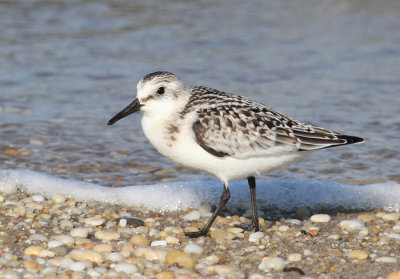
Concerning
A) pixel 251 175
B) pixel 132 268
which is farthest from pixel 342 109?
pixel 132 268

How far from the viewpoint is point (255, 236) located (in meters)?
6.02

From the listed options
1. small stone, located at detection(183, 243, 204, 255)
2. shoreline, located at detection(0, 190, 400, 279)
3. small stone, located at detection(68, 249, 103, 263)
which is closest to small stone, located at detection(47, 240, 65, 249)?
shoreline, located at detection(0, 190, 400, 279)

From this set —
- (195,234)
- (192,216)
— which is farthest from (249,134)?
(192,216)

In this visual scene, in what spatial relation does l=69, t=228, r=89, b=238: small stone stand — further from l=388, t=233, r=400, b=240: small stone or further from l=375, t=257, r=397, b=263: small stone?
l=388, t=233, r=400, b=240: small stone

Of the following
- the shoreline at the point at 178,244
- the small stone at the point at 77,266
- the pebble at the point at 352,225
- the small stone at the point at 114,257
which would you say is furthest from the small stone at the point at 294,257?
the small stone at the point at 77,266

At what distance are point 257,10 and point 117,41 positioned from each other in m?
3.69

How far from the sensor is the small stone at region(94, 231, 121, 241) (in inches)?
229

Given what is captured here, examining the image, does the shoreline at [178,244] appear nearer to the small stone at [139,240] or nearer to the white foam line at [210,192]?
the small stone at [139,240]

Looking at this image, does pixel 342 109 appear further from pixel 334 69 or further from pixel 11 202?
pixel 11 202

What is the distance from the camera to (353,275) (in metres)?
5.19

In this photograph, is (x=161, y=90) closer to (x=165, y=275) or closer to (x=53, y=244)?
(x=53, y=244)

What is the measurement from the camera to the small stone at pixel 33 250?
17.6ft

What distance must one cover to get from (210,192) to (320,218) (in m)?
1.33

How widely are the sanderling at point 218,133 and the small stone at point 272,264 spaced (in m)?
0.90
